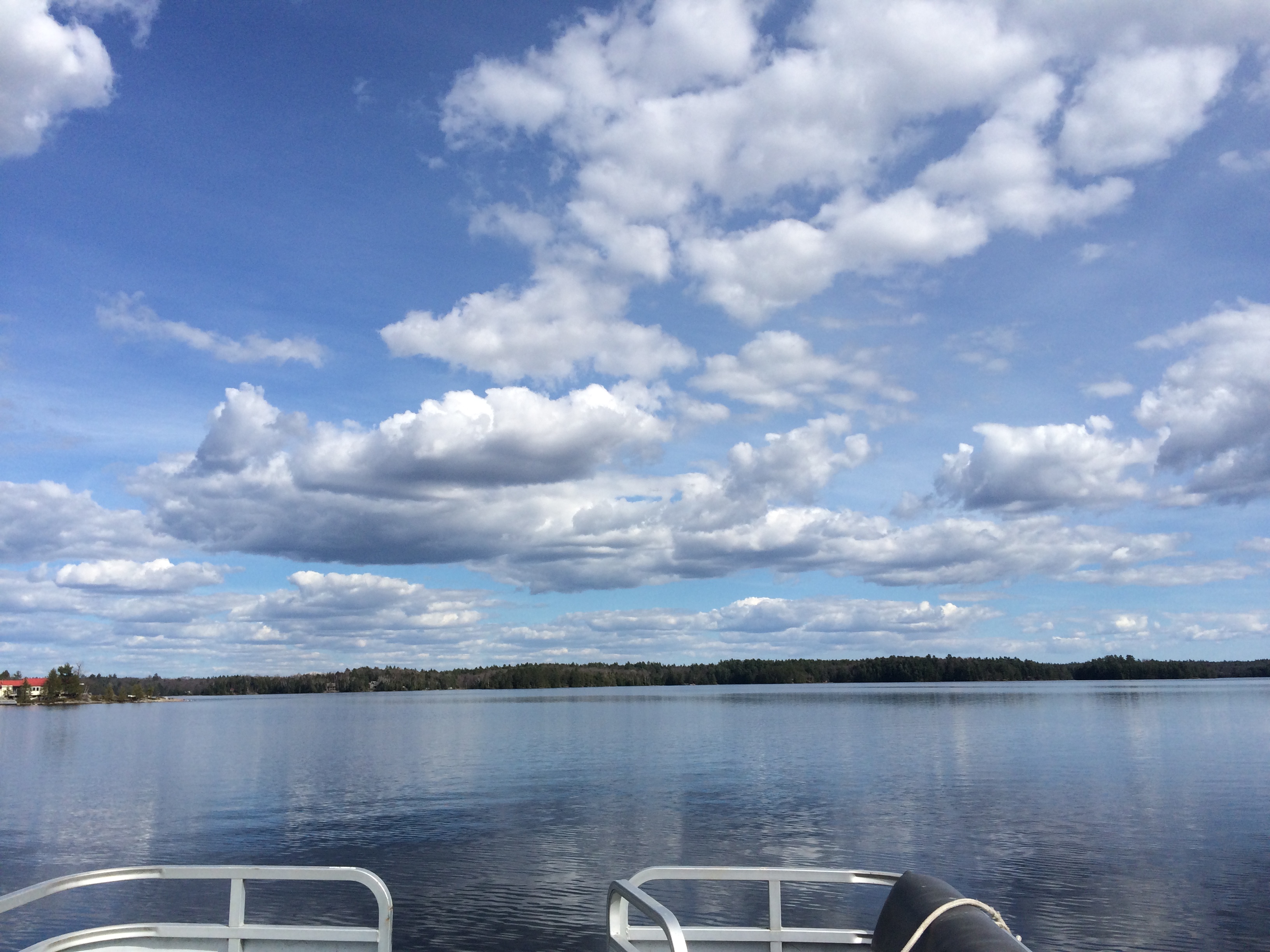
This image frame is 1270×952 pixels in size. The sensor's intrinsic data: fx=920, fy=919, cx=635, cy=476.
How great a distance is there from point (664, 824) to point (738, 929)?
95.3 ft

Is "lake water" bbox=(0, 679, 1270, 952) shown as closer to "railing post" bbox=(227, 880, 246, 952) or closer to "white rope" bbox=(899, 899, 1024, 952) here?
"railing post" bbox=(227, 880, 246, 952)

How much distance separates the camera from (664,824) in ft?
116

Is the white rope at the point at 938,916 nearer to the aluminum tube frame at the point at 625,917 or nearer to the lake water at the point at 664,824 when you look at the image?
the aluminum tube frame at the point at 625,917

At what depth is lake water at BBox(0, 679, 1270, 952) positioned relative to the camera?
894 inches

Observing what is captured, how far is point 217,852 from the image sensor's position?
31.8 meters

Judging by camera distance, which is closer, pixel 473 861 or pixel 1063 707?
pixel 473 861

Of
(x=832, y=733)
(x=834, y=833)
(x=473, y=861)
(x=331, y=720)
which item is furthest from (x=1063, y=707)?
(x=473, y=861)

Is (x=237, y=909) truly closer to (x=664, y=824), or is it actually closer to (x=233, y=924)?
(x=233, y=924)

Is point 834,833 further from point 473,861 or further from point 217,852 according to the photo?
point 217,852

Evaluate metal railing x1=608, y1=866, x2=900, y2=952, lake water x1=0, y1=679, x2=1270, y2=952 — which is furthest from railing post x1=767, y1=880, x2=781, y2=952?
lake water x1=0, y1=679, x2=1270, y2=952

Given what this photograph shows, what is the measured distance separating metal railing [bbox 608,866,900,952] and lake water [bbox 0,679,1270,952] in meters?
13.7

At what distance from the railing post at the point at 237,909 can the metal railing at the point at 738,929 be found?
3.07 metres

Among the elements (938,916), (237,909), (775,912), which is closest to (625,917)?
(775,912)

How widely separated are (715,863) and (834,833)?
25.9 ft
